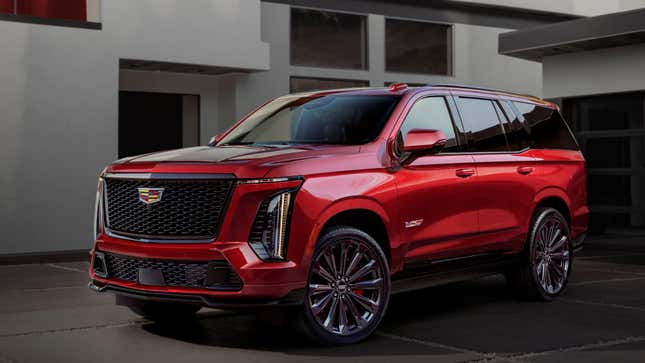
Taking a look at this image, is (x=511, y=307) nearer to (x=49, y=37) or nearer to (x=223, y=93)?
(x=49, y=37)

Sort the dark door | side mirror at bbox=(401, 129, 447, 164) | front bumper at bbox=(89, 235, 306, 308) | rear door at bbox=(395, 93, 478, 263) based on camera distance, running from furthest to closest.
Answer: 1. the dark door
2. rear door at bbox=(395, 93, 478, 263)
3. side mirror at bbox=(401, 129, 447, 164)
4. front bumper at bbox=(89, 235, 306, 308)

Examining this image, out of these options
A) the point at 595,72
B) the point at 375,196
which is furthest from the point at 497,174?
the point at 595,72

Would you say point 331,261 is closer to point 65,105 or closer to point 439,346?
point 439,346

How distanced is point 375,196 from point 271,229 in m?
1.01

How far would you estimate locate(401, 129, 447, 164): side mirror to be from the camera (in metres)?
7.22

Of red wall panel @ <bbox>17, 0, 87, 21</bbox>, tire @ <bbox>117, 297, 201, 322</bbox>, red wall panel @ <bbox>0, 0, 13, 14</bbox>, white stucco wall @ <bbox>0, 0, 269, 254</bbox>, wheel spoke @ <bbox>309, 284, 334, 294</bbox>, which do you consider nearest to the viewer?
wheel spoke @ <bbox>309, 284, 334, 294</bbox>

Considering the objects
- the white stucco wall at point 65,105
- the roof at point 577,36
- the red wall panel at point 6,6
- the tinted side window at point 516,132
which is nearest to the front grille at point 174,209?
the tinted side window at point 516,132

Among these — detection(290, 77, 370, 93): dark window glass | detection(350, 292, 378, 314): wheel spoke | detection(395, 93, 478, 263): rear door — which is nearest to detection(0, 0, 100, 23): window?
detection(290, 77, 370, 93): dark window glass

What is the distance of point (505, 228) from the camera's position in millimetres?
8547

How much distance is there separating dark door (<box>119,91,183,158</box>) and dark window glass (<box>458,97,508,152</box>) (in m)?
10.9

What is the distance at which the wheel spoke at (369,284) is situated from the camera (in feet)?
22.5

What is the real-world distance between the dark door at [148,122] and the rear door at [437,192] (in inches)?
445

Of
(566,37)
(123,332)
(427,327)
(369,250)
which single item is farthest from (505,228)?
(566,37)

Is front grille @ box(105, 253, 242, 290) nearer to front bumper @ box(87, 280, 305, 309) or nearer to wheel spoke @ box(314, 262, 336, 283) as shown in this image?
front bumper @ box(87, 280, 305, 309)
